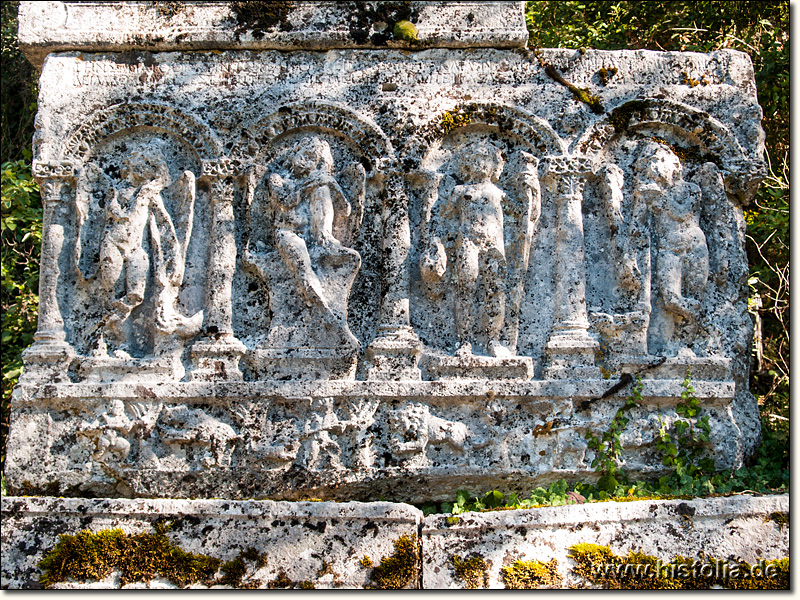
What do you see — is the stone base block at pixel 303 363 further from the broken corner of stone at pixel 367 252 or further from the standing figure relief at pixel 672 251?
the standing figure relief at pixel 672 251

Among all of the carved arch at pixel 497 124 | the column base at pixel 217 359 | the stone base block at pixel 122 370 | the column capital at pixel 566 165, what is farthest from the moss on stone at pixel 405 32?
the stone base block at pixel 122 370

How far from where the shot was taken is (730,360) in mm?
6676

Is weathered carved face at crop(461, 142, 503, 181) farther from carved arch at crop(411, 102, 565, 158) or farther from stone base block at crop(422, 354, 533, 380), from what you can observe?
stone base block at crop(422, 354, 533, 380)

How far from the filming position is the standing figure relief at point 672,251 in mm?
6727

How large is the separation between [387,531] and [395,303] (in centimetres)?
191

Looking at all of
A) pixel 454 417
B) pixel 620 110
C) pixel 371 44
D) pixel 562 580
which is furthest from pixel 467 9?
pixel 562 580

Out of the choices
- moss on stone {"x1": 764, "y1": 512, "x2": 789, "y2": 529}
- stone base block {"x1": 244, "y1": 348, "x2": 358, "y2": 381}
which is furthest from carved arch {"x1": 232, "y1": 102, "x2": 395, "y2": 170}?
moss on stone {"x1": 764, "y1": 512, "x2": 789, "y2": 529}

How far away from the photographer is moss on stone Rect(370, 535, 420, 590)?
5.33 m

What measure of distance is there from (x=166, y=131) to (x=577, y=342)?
3.83m

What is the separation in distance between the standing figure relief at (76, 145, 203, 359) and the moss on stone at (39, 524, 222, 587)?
1.54 m

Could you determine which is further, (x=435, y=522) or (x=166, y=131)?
(x=166, y=131)

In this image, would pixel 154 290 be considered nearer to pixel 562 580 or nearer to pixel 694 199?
pixel 562 580

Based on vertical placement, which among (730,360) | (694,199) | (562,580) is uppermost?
(694,199)

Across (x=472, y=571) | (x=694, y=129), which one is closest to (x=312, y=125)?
(x=694, y=129)
